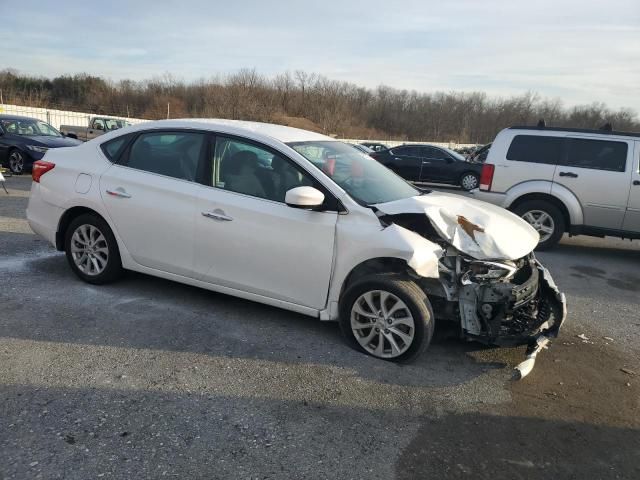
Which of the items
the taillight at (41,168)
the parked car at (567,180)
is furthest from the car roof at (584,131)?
the taillight at (41,168)

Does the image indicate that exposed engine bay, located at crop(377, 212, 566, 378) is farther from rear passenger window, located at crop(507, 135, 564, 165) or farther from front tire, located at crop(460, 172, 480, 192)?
front tire, located at crop(460, 172, 480, 192)

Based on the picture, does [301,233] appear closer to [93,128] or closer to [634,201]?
[634,201]

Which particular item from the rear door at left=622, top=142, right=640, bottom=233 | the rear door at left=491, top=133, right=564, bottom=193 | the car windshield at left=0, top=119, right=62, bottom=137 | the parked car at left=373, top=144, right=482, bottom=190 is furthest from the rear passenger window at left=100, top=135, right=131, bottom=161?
the parked car at left=373, top=144, right=482, bottom=190

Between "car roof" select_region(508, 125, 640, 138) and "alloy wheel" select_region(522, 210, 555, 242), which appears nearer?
"car roof" select_region(508, 125, 640, 138)

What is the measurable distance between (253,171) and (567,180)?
5959mm

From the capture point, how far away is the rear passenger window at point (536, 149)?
328 inches

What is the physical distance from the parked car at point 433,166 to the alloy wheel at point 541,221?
11.1 metres

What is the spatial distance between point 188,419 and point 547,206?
23.4 ft

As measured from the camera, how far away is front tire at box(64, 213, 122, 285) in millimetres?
4891

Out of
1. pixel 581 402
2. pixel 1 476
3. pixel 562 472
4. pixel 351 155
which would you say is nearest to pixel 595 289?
pixel 581 402

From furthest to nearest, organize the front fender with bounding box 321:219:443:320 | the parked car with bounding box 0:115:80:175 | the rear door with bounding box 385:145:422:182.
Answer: the rear door with bounding box 385:145:422:182
the parked car with bounding box 0:115:80:175
the front fender with bounding box 321:219:443:320

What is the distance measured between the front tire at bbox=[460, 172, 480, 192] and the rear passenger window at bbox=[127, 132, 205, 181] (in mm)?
16061

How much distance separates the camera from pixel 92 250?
4996 mm

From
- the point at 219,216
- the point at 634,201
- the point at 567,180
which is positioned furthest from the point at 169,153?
the point at 634,201
